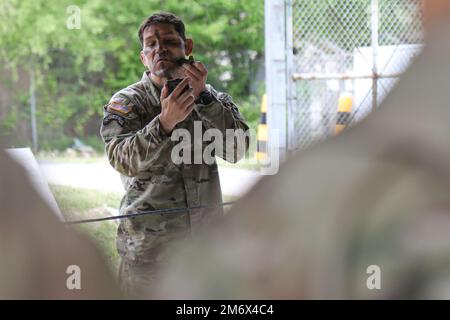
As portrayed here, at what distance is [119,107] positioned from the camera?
4.47ft

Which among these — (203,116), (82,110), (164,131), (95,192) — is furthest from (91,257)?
(82,110)

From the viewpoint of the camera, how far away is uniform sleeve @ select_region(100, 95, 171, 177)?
1229 millimetres

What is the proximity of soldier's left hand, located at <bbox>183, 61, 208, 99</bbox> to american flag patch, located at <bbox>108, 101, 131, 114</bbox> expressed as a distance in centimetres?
15

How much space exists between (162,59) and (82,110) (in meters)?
4.64

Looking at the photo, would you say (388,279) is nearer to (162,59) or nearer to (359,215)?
(359,215)

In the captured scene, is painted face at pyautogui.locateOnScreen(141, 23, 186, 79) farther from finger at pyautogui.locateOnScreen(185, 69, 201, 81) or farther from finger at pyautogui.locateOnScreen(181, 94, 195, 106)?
finger at pyautogui.locateOnScreen(181, 94, 195, 106)

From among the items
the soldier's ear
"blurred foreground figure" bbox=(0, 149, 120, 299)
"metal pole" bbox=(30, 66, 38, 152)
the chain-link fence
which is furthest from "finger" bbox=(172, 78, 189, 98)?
"metal pole" bbox=(30, 66, 38, 152)

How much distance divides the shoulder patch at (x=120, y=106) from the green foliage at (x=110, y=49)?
4.10 metres

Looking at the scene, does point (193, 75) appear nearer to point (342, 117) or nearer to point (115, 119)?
point (115, 119)

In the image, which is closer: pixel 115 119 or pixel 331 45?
pixel 115 119

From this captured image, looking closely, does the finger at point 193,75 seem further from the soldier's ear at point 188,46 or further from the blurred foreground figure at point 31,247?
the blurred foreground figure at point 31,247

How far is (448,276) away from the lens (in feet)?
0.93

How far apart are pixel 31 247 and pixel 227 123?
3.56ft

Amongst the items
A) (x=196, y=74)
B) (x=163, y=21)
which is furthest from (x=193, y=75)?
(x=163, y=21)
